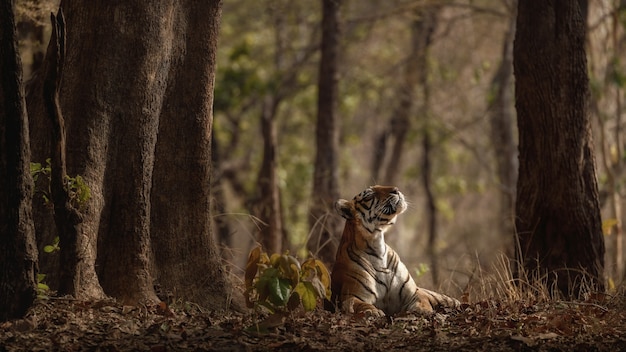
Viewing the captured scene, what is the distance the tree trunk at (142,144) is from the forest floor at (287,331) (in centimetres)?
36

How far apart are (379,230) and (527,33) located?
7.81ft

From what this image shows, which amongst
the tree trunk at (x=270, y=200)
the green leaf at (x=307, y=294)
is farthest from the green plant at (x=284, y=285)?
the tree trunk at (x=270, y=200)

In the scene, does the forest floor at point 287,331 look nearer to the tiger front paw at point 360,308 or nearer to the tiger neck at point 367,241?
the tiger front paw at point 360,308

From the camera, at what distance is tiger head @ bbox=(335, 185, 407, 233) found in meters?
8.28

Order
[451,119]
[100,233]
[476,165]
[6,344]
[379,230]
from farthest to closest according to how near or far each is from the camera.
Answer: [476,165]
[451,119]
[379,230]
[100,233]
[6,344]

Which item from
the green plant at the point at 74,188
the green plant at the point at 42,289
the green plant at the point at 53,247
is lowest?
the green plant at the point at 42,289

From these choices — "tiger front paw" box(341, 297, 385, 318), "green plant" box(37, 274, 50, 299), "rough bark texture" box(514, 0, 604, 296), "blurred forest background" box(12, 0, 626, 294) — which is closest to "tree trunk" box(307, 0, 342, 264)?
"blurred forest background" box(12, 0, 626, 294)

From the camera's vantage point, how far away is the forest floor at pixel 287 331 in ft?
20.9

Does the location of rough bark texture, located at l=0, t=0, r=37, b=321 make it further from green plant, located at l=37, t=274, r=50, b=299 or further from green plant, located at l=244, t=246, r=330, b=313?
green plant, located at l=244, t=246, r=330, b=313

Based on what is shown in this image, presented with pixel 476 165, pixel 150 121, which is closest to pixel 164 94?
pixel 150 121

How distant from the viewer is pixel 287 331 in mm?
6754

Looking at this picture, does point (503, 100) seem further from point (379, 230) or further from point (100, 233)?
point (100, 233)

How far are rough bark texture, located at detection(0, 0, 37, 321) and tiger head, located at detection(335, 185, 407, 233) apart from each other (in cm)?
276

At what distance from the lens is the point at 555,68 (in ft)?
30.3
